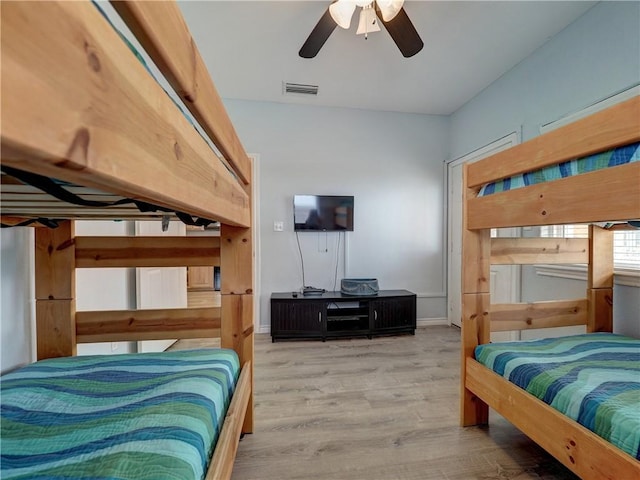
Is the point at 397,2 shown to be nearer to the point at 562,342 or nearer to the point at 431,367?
the point at 562,342

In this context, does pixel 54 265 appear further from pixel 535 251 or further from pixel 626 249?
pixel 626 249

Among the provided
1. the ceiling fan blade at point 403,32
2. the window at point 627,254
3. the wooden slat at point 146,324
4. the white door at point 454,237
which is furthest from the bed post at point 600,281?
the wooden slat at point 146,324

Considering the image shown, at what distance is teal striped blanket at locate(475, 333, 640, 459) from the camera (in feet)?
2.86

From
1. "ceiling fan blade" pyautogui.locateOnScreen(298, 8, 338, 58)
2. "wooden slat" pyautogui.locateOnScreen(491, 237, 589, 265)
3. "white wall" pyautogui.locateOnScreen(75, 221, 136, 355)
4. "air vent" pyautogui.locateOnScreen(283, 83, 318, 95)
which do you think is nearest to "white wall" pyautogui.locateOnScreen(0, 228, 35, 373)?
"white wall" pyautogui.locateOnScreen(75, 221, 136, 355)

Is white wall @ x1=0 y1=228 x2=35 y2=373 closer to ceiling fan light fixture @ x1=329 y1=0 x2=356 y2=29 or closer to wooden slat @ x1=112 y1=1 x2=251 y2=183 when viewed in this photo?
wooden slat @ x1=112 y1=1 x2=251 y2=183

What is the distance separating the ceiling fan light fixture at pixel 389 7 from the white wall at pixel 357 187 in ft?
5.38

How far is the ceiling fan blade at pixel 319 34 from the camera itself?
6.01 feet

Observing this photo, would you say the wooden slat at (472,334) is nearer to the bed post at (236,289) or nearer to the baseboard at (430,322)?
the bed post at (236,289)

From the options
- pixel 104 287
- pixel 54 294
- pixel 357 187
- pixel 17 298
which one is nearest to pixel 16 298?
pixel 17 298

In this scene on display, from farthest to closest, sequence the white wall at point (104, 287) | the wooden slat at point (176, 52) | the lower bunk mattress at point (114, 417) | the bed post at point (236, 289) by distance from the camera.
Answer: the white wall at point (104, 287), the bed post at point (236, 289), the lower bunk mattress at point (114, 417), the wooden slat at point (176, 52)

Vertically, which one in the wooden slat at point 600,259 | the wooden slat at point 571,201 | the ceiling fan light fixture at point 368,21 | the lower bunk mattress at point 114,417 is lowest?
the lower bunk mattress at point 114,417

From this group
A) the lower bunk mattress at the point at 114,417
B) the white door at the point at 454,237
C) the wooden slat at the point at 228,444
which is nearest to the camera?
the lower bunk mattress at the point at 114,417

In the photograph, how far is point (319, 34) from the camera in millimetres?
1922

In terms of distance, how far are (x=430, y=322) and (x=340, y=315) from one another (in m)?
1.21
